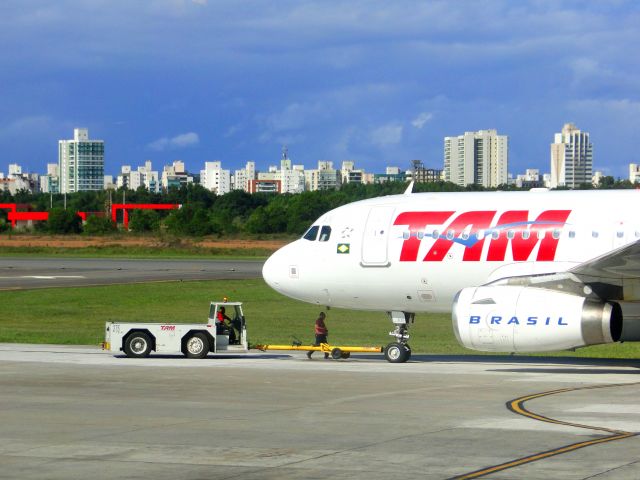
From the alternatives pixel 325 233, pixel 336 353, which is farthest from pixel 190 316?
pixel 325 233

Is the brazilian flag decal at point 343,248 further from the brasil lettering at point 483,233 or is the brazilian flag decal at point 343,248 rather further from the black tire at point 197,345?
the black tire at point 197,345

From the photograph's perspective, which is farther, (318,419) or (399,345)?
(399,345)

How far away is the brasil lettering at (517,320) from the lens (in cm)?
2647

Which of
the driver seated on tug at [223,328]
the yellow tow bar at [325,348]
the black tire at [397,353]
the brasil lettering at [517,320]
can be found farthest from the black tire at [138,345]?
the brasil lettering at [517,320]

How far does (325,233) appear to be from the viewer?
32.0 meters

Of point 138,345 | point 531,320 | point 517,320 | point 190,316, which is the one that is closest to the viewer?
point 531,320

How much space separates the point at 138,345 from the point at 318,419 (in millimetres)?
13434

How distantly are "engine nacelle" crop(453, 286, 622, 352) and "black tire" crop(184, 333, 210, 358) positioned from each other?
8.26 m

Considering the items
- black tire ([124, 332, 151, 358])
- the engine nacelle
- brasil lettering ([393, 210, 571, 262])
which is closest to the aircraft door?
brasil lettering ([393, 210, 571, 262])

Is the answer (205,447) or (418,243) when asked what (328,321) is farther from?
(205,447)

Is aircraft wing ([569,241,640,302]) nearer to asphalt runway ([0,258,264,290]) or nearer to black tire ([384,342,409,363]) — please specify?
black tire ([384,342,409,363])

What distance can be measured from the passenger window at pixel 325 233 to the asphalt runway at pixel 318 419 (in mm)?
3328

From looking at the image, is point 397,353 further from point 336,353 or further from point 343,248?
point 343,248

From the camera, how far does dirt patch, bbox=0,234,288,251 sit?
369 ft
